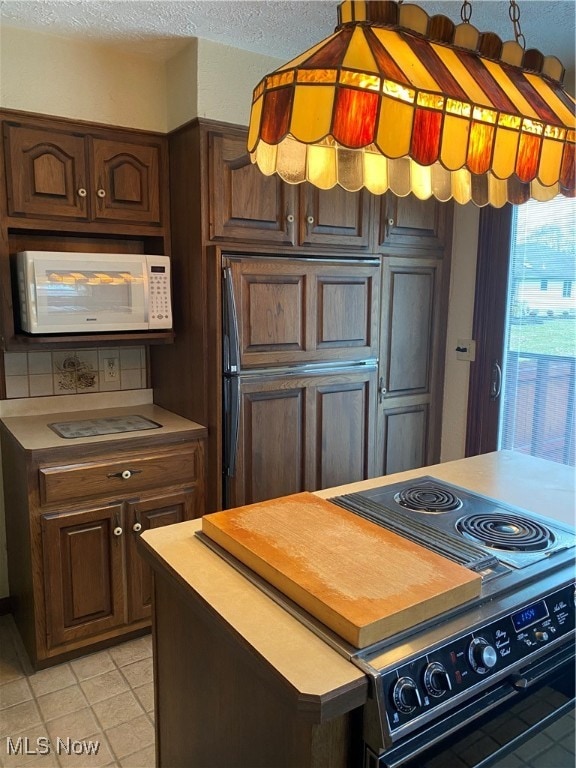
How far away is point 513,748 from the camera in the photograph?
116 cm

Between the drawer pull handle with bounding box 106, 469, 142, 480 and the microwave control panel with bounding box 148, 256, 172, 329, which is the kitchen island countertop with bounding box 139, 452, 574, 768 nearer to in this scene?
the drawer pull handle with bounding box 106, 469, 142, 480

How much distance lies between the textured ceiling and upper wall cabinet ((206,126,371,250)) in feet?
1.24

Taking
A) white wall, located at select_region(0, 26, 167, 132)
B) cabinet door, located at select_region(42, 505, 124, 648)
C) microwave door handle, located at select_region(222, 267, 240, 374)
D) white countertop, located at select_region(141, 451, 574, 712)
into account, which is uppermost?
white wall, located at select_region(0, 26, 167, 132)

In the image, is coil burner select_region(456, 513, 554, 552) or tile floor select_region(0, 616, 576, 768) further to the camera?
tile floor select_region(0, 616, 576, 768)

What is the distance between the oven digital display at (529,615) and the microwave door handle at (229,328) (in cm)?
153

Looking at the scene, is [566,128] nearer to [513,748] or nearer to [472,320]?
[513,748]

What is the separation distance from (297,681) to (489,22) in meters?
2.40

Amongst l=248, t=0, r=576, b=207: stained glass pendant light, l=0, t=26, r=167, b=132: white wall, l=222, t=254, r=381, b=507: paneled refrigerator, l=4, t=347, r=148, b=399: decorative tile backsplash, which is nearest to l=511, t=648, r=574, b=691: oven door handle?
l=248, t=0, r=576, b=207: stained glass pendant light

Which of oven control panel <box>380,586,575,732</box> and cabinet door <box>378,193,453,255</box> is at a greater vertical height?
cabinet door <box>378,193,453,255</box>

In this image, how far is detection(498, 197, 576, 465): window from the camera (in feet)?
8.57

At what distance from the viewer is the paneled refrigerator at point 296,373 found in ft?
8.00

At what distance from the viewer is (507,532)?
1.43 metres

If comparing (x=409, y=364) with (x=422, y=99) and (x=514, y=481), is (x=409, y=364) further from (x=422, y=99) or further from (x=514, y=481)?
(x=422, y=99)

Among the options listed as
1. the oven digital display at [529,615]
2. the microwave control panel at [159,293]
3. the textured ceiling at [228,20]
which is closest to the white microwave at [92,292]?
the microwave control panel at [159,293]
